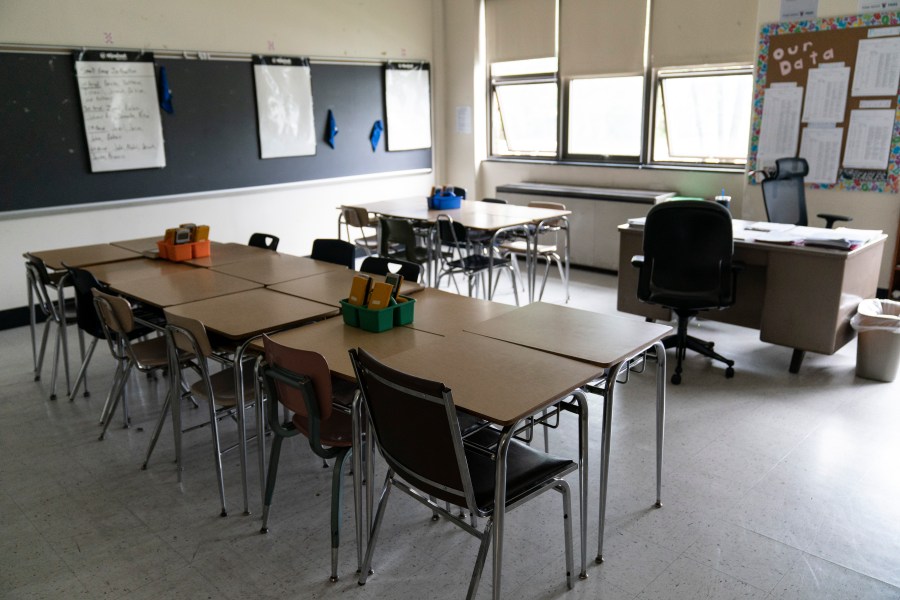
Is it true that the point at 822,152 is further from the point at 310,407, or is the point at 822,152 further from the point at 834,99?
the point at 310,407

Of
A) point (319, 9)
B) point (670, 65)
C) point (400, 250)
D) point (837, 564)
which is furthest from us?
point (319, 9)

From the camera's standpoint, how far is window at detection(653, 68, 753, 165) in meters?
6.16

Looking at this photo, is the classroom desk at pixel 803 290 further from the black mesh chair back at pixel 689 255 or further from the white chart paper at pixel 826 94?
the white chart paper at pixel 826 94

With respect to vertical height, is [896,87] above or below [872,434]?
above

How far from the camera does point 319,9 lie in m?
6.83

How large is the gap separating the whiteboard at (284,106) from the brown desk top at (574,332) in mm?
4467

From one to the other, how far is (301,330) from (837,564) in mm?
2200

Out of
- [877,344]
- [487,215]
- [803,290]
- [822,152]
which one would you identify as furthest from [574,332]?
[822,152]

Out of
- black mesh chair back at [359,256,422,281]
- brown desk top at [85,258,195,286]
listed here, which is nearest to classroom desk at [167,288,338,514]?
black mesh chair back at [359,256,422,281]

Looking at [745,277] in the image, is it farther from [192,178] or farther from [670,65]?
[192,178]

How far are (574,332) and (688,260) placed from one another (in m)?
1.69

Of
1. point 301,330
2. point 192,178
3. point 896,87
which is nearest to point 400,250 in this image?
point 192,178

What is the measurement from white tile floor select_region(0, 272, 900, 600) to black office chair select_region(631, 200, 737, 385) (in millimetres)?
605

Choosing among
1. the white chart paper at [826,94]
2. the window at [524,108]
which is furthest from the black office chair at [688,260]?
the window at [524,108]
